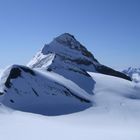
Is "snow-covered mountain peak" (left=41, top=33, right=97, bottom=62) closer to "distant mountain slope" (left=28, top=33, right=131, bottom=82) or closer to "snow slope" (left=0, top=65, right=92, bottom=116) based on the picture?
"distant mountain slope" (left=28, top=33, right=131, bottom=82)

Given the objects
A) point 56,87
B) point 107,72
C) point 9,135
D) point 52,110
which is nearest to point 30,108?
point 52,110

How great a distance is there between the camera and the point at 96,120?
181ft

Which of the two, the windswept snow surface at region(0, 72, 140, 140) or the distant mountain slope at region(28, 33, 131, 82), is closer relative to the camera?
the windswept snow surface at region(0, 72, 140, 140)

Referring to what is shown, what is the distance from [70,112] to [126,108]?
11.1m

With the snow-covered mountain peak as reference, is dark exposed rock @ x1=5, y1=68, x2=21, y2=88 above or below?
above

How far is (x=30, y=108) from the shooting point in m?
60.9

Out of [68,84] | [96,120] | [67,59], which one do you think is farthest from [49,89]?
[67,59]

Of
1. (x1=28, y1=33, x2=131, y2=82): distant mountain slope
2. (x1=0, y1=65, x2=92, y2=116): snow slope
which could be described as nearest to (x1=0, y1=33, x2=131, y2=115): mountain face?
(x1=0, y1=65, x2=92, y2=116): snow slope

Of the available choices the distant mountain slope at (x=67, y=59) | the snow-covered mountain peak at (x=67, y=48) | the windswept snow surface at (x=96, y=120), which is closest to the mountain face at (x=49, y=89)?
the distant mountain slope at (x=67, y=59)

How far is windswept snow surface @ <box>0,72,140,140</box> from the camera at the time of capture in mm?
38550

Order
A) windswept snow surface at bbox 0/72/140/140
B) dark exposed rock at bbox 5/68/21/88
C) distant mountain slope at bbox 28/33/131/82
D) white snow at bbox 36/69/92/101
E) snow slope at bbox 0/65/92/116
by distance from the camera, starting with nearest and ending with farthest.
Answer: windswept snow surface at bbox 0/72/140/140
snow slope at bbox 0/65/92/116
dark exposed rock at bbox 5/68/21/88
white snow at bbox 36/69/92/101
distant mountain slope at bbox 28/33/131/82

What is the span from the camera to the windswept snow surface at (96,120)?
126 feet

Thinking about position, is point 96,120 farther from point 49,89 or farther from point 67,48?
point 67,48

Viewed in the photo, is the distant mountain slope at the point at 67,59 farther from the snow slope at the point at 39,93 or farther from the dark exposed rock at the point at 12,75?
the dark exposed rock at the point at 12,75
